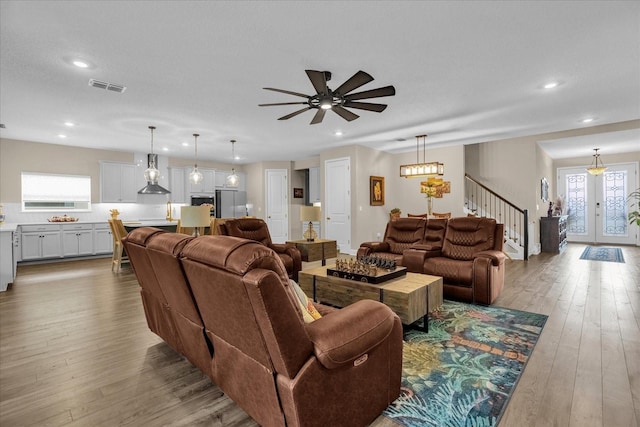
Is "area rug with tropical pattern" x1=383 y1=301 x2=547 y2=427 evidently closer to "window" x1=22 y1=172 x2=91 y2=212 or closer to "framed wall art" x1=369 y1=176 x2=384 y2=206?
"framed wall art" x1=369 y1=176 x2=384 y2=206

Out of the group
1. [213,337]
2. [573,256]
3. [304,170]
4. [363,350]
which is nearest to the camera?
[363,350]

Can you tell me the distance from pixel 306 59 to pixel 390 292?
2.37 meters

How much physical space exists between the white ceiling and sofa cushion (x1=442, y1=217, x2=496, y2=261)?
1.71 m

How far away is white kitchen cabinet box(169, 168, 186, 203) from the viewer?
358 inches

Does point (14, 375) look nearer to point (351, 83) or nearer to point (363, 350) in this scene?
point (363, 350)

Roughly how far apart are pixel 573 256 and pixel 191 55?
858 cm

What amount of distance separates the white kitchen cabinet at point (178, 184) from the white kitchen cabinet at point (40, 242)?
2.77 m

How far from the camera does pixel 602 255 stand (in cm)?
747

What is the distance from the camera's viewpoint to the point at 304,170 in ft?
34.7

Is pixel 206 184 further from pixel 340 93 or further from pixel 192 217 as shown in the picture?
pixel 340 93

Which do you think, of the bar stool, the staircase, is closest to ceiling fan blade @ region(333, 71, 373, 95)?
the bar stool

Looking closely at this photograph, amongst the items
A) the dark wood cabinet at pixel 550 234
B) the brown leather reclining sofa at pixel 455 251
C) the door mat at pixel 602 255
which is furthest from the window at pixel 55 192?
the door mat at pixel 602 255

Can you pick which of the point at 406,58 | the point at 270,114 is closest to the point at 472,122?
the point at 406,58

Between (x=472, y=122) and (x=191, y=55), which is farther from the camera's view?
(x=472, y=122)
